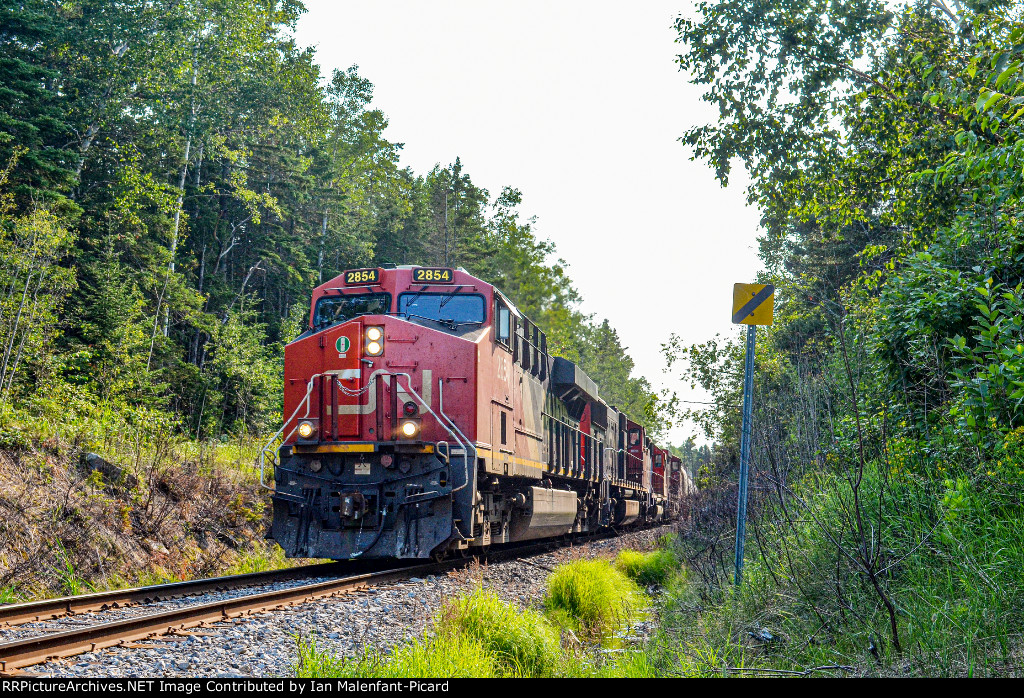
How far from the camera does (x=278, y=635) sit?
17.6 feet

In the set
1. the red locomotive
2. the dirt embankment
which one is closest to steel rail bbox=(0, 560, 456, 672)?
the red locomotive

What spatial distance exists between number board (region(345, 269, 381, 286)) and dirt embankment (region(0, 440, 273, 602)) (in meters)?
3.81

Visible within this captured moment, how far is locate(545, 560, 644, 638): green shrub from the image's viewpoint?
7.43 m

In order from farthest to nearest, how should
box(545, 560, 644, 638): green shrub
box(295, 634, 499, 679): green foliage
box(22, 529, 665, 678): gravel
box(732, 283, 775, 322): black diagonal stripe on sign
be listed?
box(545, 560, 644, 638): green shrub
box(732, 283, 775, 322): black diagonal stripe on sign
box(22, 529, 665, 678): gravel
box(295, 634, 499, 679): green foliage

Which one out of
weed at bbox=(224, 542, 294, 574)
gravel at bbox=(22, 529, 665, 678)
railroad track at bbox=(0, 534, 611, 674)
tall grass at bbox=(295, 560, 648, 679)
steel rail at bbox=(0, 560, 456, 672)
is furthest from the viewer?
weed at bbox=(224, 542, 294, 574)

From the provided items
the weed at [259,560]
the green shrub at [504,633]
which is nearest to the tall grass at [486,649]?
the green shrub at [504,633]

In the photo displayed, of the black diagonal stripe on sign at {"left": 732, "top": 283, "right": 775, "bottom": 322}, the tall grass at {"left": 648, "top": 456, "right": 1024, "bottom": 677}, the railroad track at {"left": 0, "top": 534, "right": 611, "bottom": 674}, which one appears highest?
the black diagonal stripe on sign at {"left": 732, "top": 283, "right": 775, "bottom": 322}

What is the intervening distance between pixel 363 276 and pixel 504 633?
6262mm

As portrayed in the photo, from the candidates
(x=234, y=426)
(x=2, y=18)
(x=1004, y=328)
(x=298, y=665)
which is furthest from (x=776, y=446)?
(x=2, y=18)

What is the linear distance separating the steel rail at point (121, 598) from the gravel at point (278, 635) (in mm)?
201

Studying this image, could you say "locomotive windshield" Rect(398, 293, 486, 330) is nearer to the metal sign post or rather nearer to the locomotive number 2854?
the locomotive number 2854

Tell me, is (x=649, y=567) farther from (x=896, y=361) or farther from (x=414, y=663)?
(x=414, y=663)

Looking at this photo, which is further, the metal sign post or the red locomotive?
the red locomotive

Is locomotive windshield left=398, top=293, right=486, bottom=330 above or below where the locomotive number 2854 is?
below
